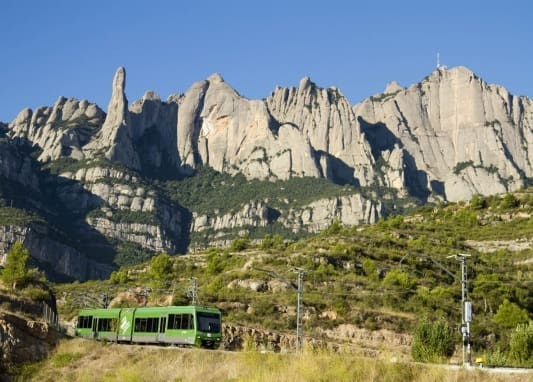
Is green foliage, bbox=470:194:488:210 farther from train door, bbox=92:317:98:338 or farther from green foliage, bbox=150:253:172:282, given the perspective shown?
train door, bbox=92:317:98:338

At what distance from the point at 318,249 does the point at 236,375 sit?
71.3 metres

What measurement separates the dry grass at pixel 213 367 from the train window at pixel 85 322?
1278cm

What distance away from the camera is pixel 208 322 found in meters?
41.6

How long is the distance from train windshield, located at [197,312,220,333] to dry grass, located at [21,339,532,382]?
17.8 ft

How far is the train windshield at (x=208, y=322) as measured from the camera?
135 feet

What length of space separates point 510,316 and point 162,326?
39.6 metres

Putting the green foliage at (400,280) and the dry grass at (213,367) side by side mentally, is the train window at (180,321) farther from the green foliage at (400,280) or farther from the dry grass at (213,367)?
the green foliage at (400,280)

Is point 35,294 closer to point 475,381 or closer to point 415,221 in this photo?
point 475,381

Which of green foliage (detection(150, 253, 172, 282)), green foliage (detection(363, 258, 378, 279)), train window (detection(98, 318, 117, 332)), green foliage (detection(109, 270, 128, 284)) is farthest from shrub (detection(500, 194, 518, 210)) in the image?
train window (detection(98, 318, 117, 332))

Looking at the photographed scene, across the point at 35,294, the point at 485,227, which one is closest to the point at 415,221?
the point at 485,227

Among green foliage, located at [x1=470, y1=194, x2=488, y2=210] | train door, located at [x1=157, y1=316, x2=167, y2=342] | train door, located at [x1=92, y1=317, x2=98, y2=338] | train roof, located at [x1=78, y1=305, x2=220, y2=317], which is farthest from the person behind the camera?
green foliage, located at [x1=470, y1=194, x2=488, y2=210]

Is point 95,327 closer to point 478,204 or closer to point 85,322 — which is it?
point 85,322

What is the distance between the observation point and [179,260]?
4862 inches

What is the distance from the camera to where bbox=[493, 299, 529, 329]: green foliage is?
67.7m
